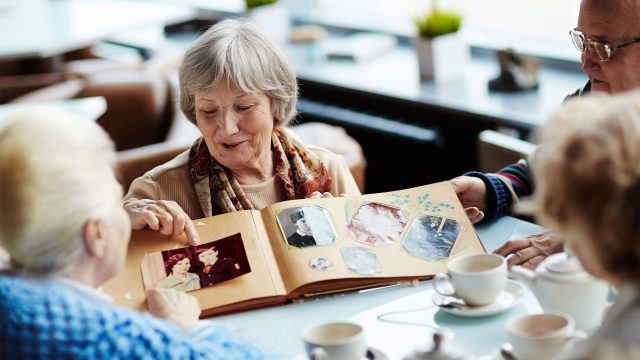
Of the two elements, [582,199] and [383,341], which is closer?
[582,199]

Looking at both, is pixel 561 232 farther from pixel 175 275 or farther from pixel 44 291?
pixel 175 275

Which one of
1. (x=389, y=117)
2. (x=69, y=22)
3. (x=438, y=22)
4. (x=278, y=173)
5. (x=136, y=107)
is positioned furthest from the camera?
(x=69, y=22)

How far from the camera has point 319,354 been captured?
1478 millimetres

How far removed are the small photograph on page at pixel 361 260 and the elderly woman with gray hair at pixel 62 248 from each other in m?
0.46

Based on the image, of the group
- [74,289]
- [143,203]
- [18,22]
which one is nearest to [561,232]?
[74,289]

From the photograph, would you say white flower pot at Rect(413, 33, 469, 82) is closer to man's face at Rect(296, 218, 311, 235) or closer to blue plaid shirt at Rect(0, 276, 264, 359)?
man's face at Rect(296, 218, 311, 235)

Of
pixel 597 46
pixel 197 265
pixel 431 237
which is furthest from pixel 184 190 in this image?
pixel 597 46

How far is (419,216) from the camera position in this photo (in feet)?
6.75

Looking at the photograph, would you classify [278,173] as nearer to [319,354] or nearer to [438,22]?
[319,354]

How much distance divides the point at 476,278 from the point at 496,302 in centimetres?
10

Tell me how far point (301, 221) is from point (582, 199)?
3.10 ft

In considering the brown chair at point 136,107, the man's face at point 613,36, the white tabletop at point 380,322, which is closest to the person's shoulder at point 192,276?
the white tabletop at point 380,322

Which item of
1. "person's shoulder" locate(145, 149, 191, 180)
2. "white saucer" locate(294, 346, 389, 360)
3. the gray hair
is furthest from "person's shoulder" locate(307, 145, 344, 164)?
"white saucer" locate(294, 346, 389, 360)

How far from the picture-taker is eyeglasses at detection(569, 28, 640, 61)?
7.52 feet
